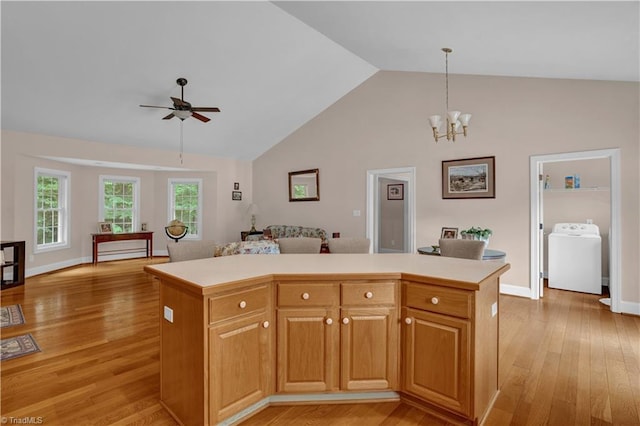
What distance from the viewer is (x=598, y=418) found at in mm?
2059

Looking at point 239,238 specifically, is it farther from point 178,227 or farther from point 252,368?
point 252,368

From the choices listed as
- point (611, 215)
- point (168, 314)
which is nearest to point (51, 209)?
point (168, 314)

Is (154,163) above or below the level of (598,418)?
above

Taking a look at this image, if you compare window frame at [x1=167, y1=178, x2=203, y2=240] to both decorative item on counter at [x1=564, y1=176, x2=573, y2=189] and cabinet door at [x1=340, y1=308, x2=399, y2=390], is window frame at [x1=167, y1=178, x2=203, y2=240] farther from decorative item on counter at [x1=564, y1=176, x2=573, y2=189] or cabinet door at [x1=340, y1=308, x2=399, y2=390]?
decorative item on counter at [x1=564, y1=176, x2=573, y2=189]

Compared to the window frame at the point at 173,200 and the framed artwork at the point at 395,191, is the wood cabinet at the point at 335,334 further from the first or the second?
the window frame at the point at 173,200

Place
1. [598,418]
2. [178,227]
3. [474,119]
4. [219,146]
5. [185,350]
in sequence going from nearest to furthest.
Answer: [185,350] → [598,418] → [474,119] → [178,227] → [219,146]

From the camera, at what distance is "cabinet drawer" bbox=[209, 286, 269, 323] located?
1.77 m

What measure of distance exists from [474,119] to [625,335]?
3.26 meters

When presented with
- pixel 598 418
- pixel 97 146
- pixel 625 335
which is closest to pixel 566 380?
pixel 598 418

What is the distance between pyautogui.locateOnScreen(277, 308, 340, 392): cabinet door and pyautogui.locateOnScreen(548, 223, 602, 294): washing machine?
15.6ft

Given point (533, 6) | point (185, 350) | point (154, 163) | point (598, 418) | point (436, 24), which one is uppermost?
point (436, 24)

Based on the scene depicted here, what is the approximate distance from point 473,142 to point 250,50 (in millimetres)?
3553

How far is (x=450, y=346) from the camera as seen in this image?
1.92 m

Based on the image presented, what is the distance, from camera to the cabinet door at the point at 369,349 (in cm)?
209
